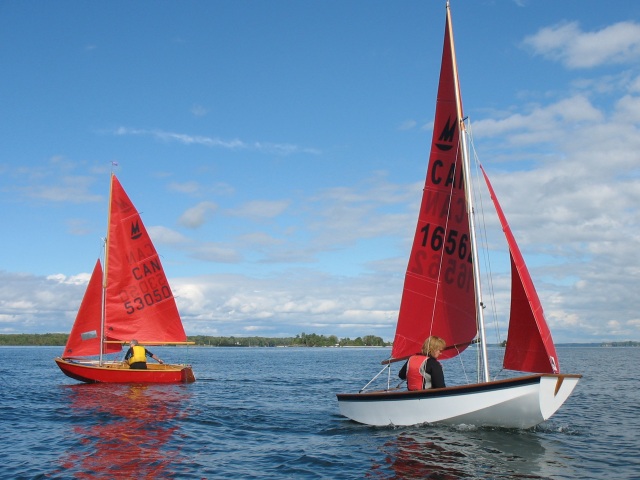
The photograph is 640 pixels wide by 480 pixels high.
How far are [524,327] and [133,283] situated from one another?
23396mm

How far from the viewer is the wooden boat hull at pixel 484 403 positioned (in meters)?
14.6

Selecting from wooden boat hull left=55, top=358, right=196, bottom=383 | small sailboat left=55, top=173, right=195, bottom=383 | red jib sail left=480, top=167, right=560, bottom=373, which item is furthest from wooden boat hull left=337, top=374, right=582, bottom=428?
small sailboat left=55, top=173, right=195, bottom=383

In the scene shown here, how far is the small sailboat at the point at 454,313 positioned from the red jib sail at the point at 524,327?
3 centimetres

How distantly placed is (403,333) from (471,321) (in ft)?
6.96

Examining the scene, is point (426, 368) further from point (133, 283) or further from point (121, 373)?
point (133, 283)

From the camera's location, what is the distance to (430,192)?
1828cm

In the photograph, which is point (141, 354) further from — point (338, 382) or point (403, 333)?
point (403, 333)

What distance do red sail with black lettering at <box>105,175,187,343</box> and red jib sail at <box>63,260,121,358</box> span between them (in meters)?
0.83

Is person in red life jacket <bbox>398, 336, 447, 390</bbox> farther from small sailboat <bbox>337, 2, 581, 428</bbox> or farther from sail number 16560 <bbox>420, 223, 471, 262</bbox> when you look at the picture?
sail number 16560 <bbox>420, 223, 471, 262</bbox>

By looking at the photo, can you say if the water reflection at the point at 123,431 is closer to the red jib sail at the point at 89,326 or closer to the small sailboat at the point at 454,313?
the red jib sail at the point at 89,326

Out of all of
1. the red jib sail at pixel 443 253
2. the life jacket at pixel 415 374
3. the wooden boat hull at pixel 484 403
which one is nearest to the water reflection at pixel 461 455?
the wooden boat hull at pixel 484 403

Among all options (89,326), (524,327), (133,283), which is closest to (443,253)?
(524,327)

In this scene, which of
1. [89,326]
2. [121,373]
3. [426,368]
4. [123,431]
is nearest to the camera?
[426,368]

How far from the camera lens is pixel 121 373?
30.0m
